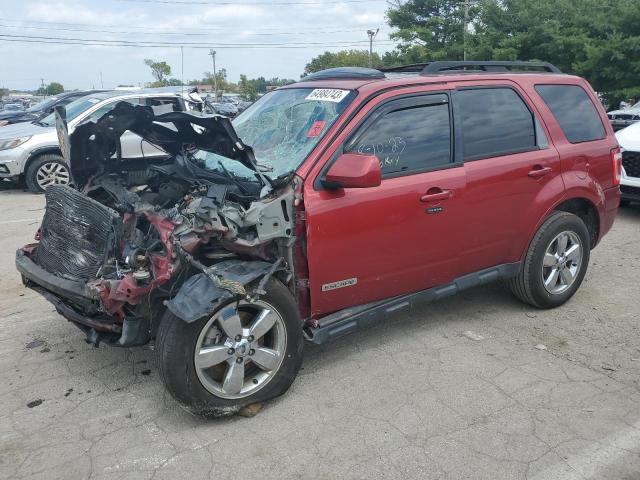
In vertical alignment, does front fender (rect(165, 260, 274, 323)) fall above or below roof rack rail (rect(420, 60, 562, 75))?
below

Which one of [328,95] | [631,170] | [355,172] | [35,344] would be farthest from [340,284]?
[631,170]

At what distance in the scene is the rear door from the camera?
3.96 meters

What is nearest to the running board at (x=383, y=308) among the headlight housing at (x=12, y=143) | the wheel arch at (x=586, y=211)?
the wheel arch at (x=586, y=211)

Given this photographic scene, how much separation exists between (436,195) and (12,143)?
874cm

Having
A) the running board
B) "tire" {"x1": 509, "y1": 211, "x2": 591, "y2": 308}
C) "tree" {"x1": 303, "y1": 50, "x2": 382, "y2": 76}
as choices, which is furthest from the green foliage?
"tree" {"x1": 303, "y1": 50, "x2": 382, "y2": 76}

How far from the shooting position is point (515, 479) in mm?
2689

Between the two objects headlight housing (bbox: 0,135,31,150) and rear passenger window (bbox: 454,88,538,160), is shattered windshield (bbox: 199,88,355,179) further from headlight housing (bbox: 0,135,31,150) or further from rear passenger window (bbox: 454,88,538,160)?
headlight housing (bbox: 0,135,31,150)

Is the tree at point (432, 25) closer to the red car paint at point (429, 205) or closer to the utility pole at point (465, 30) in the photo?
the utility pole at point (465, 30)

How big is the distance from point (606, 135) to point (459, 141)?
176 cm

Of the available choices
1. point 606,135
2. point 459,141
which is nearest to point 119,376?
point 459,141

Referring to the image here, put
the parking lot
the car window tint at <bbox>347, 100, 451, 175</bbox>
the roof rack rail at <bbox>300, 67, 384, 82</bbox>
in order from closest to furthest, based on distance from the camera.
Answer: the parking lot, the car window tint at <bbox>347, 100, 451, 175</bbox>, the roof rack rail at <bbox>300, 67, 384, 82</bbox>

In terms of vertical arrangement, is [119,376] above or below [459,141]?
below

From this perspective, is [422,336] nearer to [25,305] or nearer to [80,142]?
[80,142]

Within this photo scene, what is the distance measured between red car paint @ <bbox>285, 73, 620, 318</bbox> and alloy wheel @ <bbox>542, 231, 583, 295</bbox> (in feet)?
0.94
